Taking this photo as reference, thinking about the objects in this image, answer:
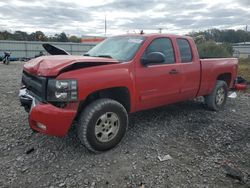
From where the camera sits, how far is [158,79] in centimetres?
480

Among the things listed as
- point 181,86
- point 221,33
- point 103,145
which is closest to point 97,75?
point 103,145

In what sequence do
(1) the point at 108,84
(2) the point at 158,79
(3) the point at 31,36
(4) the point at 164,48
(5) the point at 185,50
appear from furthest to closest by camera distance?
(3) the point at 31,36 → (5) the point at 185,50 → (4) the point at 164,48 → (2) the point at 158,79 → (1) the point at 108,84

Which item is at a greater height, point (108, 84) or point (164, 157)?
point (108, 84)

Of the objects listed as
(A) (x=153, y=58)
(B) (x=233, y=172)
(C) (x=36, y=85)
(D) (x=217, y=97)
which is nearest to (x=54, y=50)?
(C) (x=36, y=85)

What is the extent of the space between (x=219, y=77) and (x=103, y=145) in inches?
163

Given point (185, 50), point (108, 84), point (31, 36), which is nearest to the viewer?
point (108, 84)

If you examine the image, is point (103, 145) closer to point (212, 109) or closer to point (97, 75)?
point (97, 75)

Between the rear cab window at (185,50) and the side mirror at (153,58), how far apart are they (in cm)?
111

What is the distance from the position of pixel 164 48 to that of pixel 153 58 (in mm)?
844

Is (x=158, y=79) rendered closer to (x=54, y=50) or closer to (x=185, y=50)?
(x=185, y=50)

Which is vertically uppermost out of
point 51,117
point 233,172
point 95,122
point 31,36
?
point 31,36

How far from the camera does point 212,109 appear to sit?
6664 millimetres

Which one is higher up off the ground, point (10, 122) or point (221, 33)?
point (221, 33)

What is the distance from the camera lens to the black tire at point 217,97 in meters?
6.54
